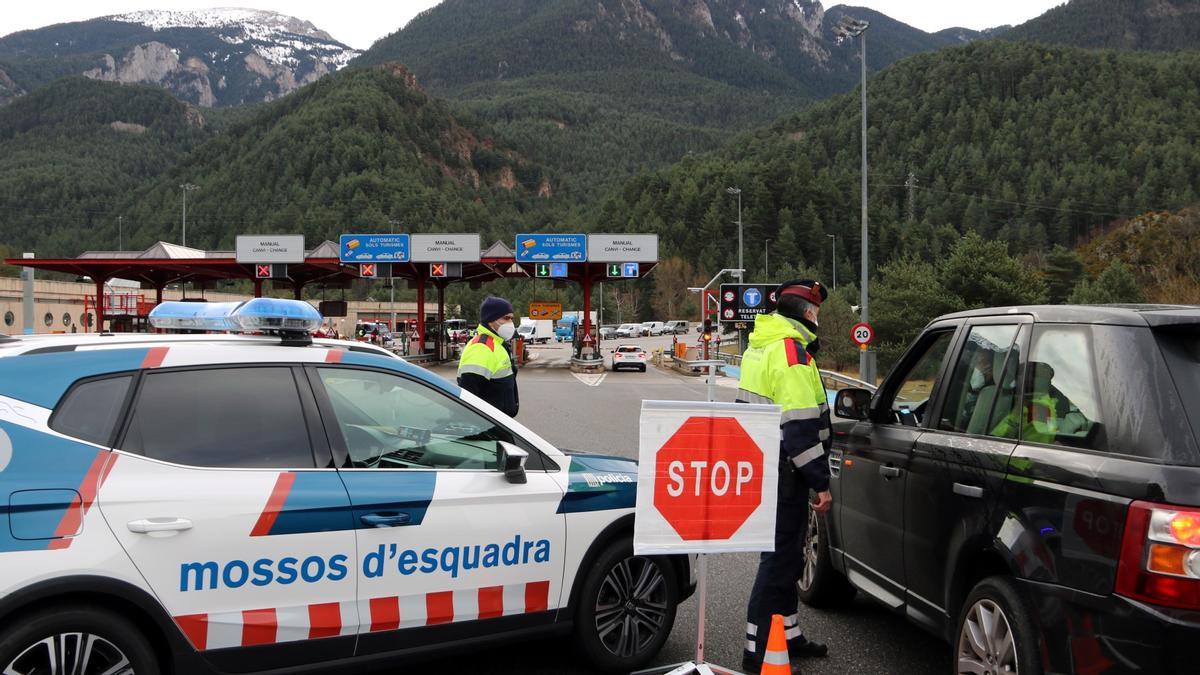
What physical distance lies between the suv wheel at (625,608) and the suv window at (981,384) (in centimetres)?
157

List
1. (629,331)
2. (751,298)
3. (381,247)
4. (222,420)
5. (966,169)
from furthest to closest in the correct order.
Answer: (966,169) → (629,331) → (381,247) → (751,298) → (222,420)

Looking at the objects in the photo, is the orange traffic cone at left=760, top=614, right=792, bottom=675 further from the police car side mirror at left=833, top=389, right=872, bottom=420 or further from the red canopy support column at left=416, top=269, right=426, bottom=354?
the red canopy support column at left=416, top=269, right=426, bottom=354

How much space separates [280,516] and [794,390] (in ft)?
8.14

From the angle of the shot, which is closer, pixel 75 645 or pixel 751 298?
pixel 75 645

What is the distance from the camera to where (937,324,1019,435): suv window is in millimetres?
4180

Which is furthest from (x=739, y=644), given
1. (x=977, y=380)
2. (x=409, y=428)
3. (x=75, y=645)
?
(x=75, y=645)

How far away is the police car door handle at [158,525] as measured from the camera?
357 cm

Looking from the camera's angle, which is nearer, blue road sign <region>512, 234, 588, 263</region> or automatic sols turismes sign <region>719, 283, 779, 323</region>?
automatic sols turismes sign <region>719, 283, 779, 323</region>

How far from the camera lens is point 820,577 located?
595cm

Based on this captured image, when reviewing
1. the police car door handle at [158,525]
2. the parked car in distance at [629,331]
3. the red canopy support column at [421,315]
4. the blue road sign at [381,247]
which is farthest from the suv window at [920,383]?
the parked car in distance at [629,331]

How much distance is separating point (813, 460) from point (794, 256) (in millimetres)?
127716

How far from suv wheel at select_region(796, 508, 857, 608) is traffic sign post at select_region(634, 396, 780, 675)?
4.81 ft

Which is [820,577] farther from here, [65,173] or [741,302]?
[65,173]

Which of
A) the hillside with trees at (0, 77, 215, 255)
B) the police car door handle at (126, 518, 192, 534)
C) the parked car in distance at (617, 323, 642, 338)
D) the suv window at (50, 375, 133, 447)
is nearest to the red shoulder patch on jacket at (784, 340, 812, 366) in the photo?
the police car door handle at (126, 518, 192, 534)
